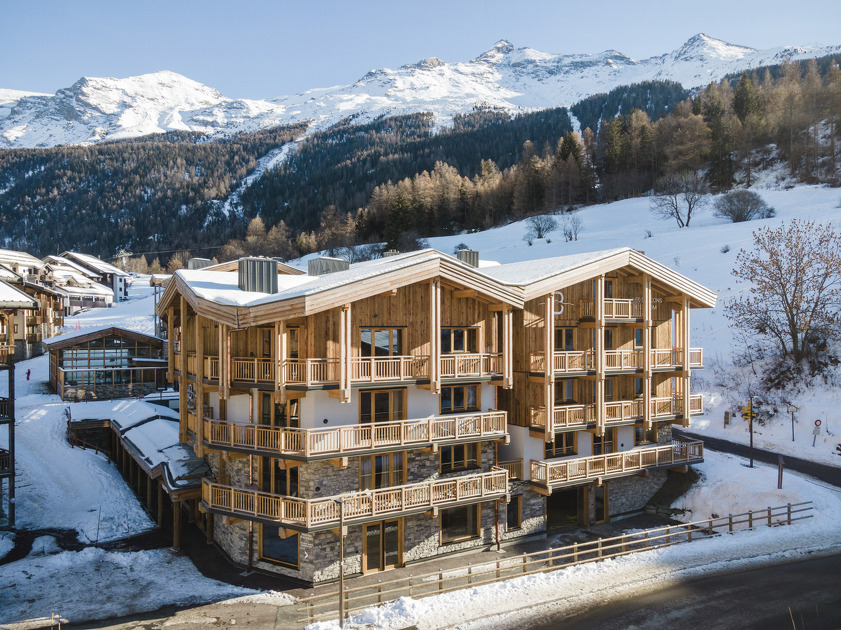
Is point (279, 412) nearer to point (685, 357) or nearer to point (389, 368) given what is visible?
point (389, 368)

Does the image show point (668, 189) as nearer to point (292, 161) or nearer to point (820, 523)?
point (820, 523)

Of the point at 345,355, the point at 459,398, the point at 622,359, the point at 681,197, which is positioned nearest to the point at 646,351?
the point at 622,359

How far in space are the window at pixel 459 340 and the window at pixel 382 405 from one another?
2500mm

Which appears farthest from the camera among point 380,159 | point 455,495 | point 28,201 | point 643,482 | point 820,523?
point 28,201

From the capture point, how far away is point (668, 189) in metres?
71.0

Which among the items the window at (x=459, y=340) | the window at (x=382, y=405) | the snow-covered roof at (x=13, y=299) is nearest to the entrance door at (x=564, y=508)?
the window at (x=459, y=340)

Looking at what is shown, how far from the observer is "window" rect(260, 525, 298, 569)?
18.9 m

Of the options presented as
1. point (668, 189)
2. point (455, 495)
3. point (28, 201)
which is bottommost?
point (455, 495)

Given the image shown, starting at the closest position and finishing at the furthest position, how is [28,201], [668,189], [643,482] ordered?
1. [643,482]
2. [668,189]
3. [28,201]

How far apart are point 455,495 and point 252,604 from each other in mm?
7423

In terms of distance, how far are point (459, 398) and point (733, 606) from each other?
420 inches

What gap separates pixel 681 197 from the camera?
69.5 meters

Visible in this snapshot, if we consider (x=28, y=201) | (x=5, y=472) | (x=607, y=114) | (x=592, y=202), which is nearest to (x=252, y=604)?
(x=5, y=472)

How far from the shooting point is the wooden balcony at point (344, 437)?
57.2 feet
